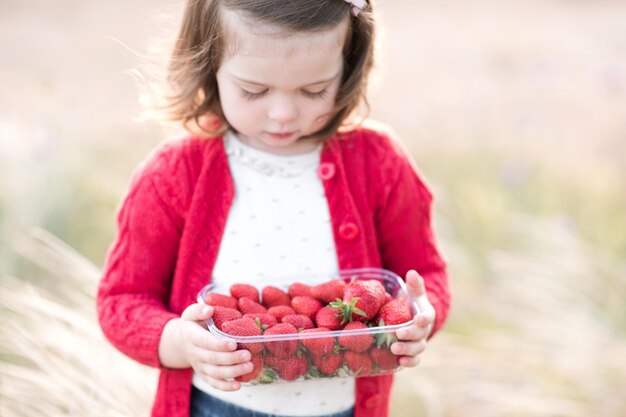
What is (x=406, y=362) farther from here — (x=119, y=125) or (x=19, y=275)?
(x=119, y=125)

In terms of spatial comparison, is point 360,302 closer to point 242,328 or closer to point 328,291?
point 328,291

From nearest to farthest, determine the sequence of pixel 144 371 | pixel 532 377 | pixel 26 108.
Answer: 1. pixel 144 371
2. pixel 532 377
3. pixel 26 108

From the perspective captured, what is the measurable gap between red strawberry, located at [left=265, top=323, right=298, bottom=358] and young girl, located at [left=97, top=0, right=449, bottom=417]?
0.21 metres

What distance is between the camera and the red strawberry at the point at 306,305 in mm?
1552

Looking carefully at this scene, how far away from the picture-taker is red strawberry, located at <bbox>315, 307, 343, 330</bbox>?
1.50 m

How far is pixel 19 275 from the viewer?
2.75m

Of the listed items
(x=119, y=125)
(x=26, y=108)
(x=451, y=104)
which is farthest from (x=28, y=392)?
(x=451, y=104)

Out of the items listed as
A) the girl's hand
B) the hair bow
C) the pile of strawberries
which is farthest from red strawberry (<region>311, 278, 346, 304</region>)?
the hair bow

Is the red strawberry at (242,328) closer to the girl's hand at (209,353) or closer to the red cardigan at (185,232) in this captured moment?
→ the girl's hand at (209,353)

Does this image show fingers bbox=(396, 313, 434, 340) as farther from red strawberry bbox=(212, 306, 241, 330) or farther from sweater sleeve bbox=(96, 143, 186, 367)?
sweater sleeve bbox=(96, 143, 186, 367)

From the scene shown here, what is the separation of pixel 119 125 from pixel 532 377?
2085 millimetres

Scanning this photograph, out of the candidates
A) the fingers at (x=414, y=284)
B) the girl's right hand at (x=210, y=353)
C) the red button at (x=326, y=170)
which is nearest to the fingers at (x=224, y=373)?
the girl's right hand at (x=210, y=353)

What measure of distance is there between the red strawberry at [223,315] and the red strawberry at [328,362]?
161 millimetres

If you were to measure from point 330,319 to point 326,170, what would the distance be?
0.38m
